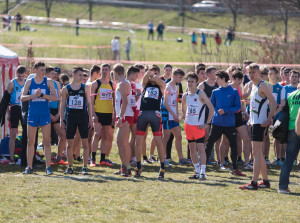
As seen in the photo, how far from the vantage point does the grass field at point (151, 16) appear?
169 feet

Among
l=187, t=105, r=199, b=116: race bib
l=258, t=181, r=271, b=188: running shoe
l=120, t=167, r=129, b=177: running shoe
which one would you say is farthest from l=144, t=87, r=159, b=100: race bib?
l=258, t=181, r=271, b=188: running shoe

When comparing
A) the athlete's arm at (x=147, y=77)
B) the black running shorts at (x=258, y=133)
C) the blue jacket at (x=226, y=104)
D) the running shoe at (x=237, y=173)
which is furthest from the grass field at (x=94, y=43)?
the black running shorts at (x=258, y=133)

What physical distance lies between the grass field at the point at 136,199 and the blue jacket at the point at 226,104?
40.3 inches

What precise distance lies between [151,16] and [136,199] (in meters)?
53.4

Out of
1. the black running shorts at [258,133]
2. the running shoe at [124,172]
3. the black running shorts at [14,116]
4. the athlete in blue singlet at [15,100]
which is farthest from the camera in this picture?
the black running shorts at [14,116]

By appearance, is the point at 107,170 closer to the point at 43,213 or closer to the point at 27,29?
the point at 43,213

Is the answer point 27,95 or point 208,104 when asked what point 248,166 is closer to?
point 208,104

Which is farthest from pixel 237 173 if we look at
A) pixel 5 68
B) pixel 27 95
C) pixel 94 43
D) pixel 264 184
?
pixel 94 43

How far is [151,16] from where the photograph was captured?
197ft

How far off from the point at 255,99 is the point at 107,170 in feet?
10.7

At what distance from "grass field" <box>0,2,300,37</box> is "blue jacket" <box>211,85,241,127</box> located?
4001 centimetres

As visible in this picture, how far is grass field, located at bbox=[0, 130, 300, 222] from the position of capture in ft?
22.6

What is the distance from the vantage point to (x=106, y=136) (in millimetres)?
11195

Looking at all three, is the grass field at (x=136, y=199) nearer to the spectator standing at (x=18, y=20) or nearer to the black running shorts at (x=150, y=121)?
the black running shorts at (x=150, y=121)
